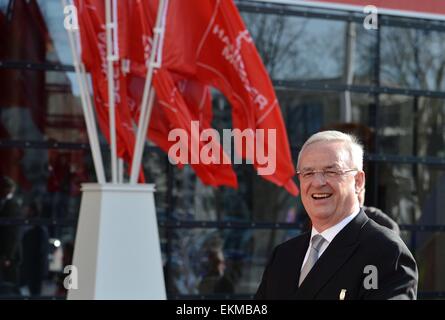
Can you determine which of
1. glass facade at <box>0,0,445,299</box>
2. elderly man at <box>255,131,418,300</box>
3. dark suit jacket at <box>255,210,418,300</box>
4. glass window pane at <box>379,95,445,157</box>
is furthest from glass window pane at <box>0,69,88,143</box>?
dark suit jacket at <box>255,210,418,300</box>

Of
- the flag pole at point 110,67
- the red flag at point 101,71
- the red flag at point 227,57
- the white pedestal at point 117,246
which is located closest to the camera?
the white pedestal at point 117,246

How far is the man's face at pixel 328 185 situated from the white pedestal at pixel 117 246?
3.44m

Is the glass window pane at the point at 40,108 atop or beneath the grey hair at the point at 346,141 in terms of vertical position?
atop

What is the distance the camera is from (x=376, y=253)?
3344 mm

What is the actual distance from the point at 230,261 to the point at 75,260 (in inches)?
92.9

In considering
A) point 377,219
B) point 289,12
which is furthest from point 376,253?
point 289,12

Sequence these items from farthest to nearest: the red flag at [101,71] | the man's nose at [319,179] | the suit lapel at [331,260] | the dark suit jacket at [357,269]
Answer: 1. the red flag at [101,71]
2. the man's nose at [319,179]
3. the suit lapel at [331,260]
4. the dark suit jacket at [357,269]

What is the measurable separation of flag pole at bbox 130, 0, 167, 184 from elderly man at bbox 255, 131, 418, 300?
3.67m

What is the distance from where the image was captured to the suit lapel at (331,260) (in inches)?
134

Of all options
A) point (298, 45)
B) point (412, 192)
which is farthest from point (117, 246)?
point (412, 192)

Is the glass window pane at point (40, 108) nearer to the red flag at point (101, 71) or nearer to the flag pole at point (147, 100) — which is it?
the red flag at point (101, 71)

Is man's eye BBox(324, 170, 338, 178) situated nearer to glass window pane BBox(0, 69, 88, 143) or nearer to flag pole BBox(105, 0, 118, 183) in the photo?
flag pole BBox(105, 0, 118, 183)

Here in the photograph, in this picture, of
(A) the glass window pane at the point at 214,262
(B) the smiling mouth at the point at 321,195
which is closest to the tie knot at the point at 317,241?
(B) the smiling mouth at the point at 321,195
